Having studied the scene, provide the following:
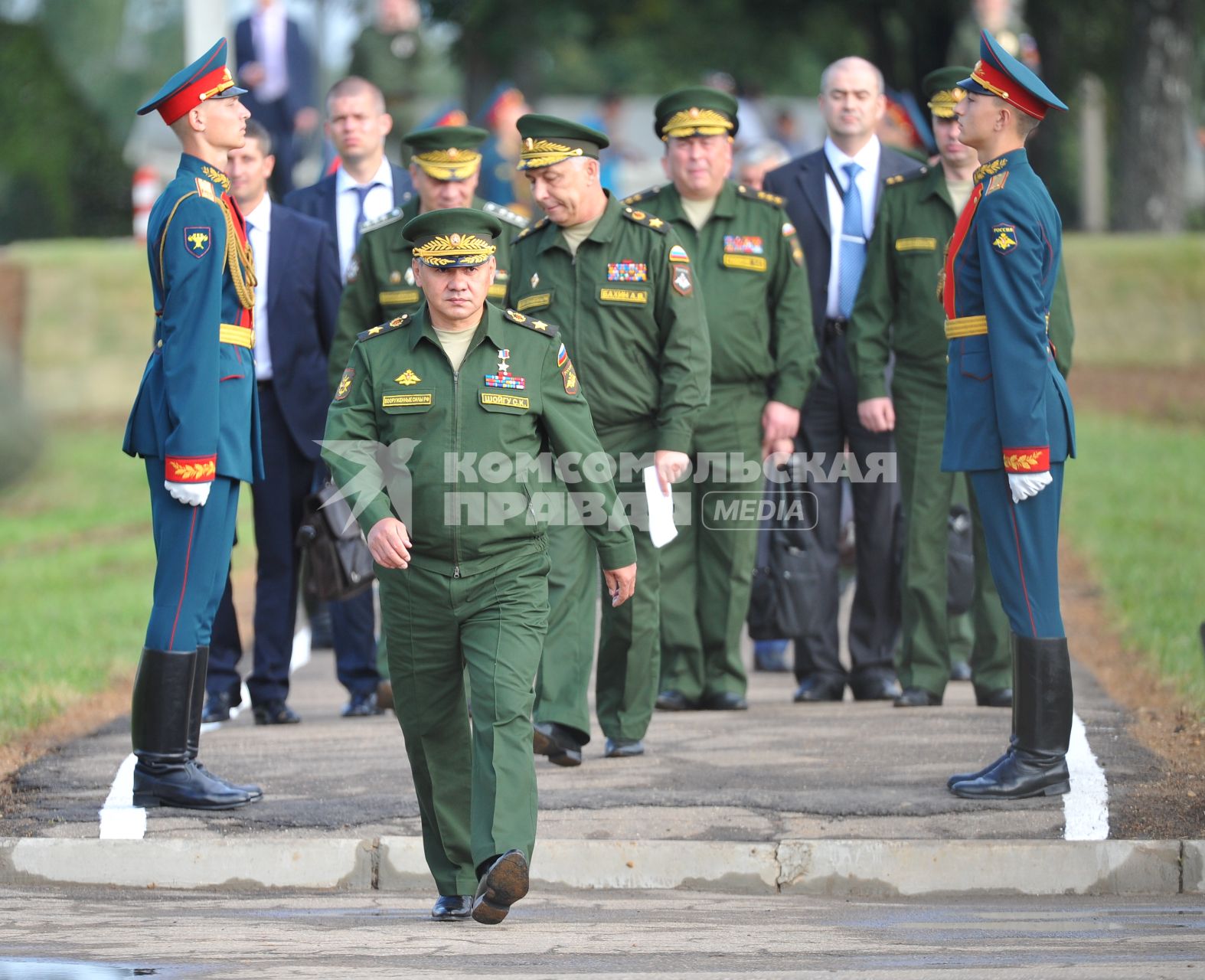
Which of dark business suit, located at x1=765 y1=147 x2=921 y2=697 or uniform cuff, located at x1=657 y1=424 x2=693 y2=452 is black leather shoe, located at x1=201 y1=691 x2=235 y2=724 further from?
dark business suit, located at x1=765 y1=147 x2=921 y2=697

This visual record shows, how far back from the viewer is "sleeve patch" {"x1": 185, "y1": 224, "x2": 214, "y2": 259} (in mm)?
7730

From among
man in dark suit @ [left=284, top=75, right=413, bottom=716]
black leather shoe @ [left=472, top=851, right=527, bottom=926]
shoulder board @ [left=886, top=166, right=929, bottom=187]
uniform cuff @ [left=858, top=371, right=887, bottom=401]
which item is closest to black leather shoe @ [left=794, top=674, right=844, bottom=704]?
uniform cuff @ [left=858, top=371, right=887, bottom=401]

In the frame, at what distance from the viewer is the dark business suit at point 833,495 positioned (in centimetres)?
983

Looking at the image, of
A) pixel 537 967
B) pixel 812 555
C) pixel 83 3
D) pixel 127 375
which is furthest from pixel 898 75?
pixel 83 3

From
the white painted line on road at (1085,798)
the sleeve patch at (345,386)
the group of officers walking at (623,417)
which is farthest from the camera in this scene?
the white painted line on road at (1085,798)

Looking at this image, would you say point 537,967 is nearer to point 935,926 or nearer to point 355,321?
point 935,926

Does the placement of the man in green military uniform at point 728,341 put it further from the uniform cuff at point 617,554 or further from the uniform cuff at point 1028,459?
the uniform cuff at point 617,554

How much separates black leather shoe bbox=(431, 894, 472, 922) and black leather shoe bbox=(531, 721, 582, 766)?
1.62 m

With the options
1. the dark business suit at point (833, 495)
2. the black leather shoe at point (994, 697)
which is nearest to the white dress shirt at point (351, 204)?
the dark business suit at point (833, 495)

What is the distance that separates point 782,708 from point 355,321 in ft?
8.23

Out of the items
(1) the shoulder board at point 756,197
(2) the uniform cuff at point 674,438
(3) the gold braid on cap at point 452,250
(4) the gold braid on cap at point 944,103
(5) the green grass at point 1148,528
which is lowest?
(5) the green grass at point 1148,528

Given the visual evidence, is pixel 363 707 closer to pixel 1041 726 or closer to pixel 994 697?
pixel 994 697

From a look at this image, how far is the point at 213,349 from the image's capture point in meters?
7.77

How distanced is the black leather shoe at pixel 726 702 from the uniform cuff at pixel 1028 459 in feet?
7.33
